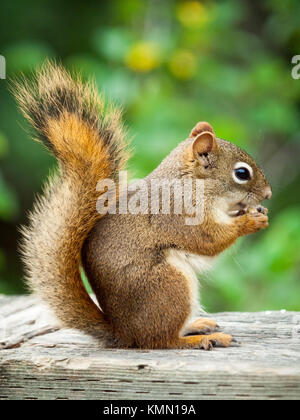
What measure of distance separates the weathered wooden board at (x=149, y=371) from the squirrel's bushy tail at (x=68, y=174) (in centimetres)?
16

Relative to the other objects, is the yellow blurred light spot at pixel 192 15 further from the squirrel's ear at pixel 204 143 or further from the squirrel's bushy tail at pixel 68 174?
the squirrel's bushy tail at pixel 68 174

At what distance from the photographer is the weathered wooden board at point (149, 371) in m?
1.44

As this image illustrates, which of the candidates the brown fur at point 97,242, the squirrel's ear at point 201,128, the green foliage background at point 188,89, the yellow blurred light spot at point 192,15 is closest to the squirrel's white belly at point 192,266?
the brown fur at point 97,242

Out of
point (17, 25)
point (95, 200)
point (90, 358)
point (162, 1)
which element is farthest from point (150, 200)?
point (17, 25)

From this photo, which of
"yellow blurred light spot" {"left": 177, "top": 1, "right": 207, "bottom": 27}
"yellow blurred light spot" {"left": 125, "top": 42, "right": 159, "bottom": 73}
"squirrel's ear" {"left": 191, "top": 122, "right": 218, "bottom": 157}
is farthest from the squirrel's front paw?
"yellow blurred light spot" {"left": 177, "top": 1, "right": 207, "bottom": 27}

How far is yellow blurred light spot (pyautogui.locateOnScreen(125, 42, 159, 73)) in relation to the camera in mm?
3256

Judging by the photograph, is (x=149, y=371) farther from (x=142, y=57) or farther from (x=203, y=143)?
(x=142, y=57)

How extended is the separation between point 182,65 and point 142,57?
1.02ft

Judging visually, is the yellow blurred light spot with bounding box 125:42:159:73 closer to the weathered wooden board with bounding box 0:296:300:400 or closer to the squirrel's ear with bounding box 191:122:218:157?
the squirrel's ear with bounding box 191:122:218:157

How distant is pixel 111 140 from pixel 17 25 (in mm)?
2988

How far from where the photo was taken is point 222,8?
348cm

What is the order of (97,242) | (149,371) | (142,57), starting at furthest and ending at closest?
(142,57)
(97,242)
(149,371)

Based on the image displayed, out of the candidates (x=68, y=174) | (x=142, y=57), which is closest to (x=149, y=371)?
(x=68, y=174)

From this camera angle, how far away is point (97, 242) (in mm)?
1777
